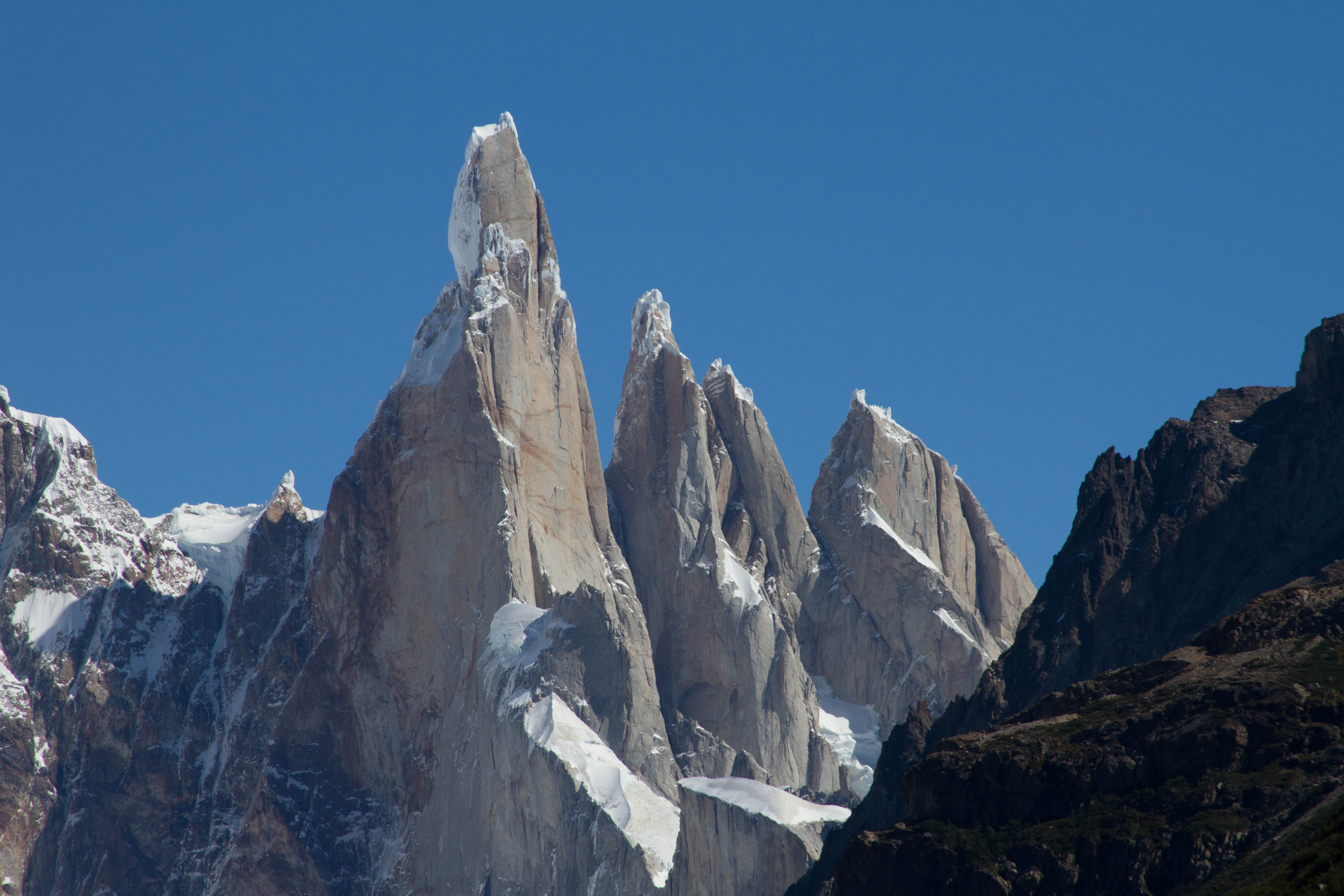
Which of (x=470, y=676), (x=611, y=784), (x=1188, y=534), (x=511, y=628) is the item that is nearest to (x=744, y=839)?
(x=611, y=784)

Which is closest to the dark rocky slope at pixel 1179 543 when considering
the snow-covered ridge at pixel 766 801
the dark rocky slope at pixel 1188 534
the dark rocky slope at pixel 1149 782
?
the dark rocky slope at pixel 1188 534

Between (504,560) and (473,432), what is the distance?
12.9 metres

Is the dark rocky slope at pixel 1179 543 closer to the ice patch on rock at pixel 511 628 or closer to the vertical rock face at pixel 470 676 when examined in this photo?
the vertical rock face at pixel 470 676

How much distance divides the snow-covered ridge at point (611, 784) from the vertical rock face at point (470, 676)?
193 millimetres

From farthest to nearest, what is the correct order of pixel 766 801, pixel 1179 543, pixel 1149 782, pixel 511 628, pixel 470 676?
pixel 470 676 → pixel 511 628 → pixel 766 801 → pixel 1179 543 → pixel 1149 782

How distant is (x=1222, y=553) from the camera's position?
12462 centimetres

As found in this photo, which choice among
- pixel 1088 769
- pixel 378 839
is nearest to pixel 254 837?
pixel 378 839

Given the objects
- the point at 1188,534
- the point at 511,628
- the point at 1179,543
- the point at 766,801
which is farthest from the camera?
the point at 511,628

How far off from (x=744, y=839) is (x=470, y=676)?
36.4 m

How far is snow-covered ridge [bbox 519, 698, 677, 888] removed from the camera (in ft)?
548

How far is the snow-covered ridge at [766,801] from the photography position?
523ft

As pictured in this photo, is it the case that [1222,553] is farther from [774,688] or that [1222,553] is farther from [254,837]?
[254,837]

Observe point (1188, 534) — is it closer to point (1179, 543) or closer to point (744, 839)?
point (1179, 543)

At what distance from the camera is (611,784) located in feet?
564
